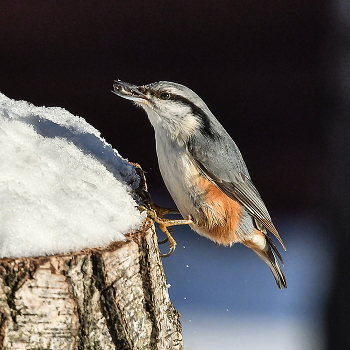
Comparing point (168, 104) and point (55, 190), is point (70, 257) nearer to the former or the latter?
point (55, 190)

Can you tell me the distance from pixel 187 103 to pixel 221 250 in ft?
9.80

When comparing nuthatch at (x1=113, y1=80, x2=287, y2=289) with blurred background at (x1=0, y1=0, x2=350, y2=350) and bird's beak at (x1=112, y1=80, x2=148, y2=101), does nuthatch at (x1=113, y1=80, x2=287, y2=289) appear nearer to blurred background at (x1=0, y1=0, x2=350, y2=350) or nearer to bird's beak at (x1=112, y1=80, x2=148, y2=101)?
bird's beak at (x1=112, y1=80, x2=148, y2=101)

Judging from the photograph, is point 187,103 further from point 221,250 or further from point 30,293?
point 221,250

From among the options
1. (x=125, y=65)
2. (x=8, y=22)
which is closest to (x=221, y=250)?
(x=125, y=65)

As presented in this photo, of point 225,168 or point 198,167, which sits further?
point 225,168

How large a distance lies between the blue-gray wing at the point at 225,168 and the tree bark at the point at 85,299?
25.0 inches

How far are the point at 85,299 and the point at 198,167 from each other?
96 centimetres

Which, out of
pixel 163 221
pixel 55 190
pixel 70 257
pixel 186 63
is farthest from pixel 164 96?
pixel 186 63

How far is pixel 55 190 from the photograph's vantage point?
5.01 feet

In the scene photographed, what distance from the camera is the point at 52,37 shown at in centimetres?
484

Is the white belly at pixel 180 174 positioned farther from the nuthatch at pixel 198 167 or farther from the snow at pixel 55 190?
the snow at pixel 55 190

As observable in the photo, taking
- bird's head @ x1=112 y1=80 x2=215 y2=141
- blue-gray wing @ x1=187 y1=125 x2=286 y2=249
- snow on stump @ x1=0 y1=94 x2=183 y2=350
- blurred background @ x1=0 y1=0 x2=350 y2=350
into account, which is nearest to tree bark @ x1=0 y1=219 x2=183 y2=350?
snow on stump @ x1=0 y1=94 x2=183 y2=350

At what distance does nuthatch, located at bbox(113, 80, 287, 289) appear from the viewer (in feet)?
7.07

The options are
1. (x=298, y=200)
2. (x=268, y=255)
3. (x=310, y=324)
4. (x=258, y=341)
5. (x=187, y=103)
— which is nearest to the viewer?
(x=187, y=103)
